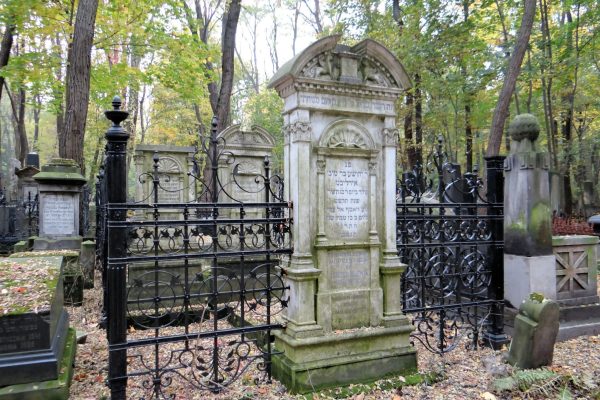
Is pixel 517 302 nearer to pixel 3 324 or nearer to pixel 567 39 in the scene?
pixel 3 324

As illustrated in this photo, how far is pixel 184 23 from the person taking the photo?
14180 mm

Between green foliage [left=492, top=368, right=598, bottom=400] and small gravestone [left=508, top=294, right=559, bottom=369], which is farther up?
small gravestone [left=508, top=294, right=559, bottom=369]

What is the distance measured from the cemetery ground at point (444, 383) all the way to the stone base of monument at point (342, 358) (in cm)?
9

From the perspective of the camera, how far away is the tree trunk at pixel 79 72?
8.91 metres

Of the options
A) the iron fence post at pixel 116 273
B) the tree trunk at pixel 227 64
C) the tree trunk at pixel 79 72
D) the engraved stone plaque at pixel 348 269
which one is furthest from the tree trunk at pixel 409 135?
the iron fence post at pixel 116 273

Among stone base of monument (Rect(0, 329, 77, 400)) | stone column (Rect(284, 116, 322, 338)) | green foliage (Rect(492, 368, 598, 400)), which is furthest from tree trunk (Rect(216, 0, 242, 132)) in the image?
green foliage (Rect(492, 368, 598, 400))

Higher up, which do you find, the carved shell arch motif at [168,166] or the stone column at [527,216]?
the carved shell arch motif at [168,166]

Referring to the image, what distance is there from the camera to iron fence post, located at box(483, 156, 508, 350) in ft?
17.9

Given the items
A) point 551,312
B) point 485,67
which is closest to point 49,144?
point 485,67

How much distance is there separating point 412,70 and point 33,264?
13.3 m

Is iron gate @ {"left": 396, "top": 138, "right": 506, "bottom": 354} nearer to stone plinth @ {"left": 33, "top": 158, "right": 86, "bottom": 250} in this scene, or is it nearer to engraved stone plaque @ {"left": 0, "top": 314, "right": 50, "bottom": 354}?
engraved stone plaque @ {"left": 0, "top": 314, "right": 50, "bottom": 354}

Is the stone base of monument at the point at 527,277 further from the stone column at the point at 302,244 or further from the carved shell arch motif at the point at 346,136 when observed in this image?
the stone column at the point at 302,244

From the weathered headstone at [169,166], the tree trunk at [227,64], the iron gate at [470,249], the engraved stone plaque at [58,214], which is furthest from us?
the tree trunk at [227,64]

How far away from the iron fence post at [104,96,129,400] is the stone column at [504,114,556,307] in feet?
16.1
